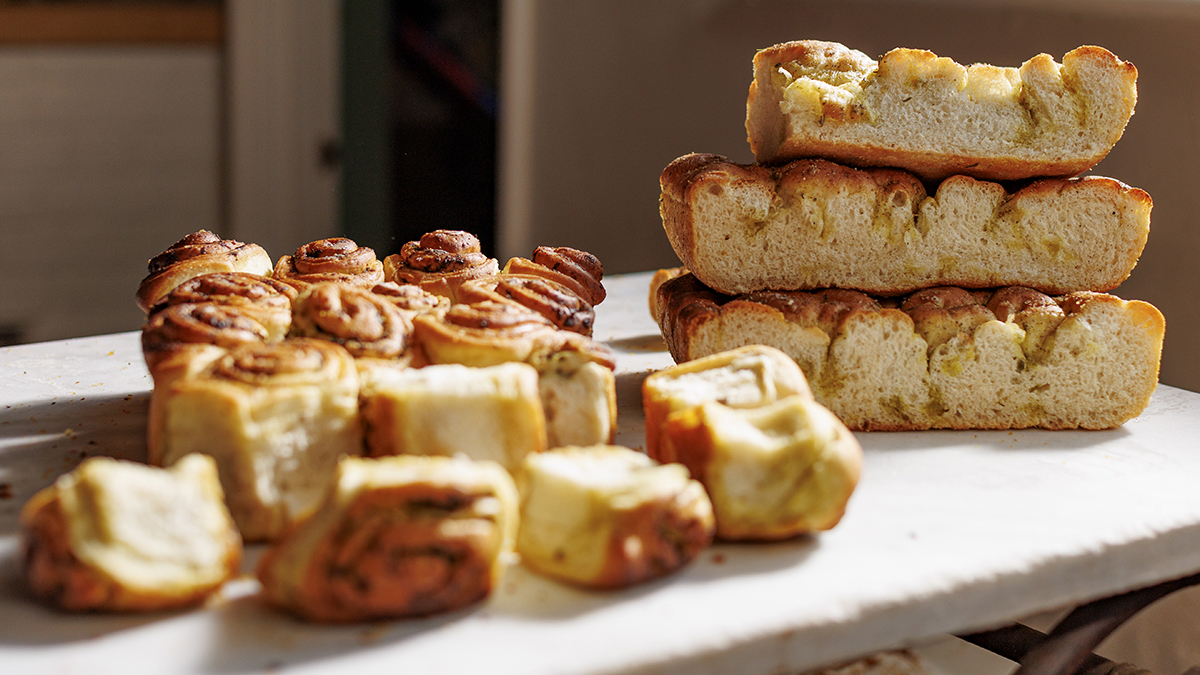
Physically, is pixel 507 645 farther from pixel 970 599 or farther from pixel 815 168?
pixel 815 168

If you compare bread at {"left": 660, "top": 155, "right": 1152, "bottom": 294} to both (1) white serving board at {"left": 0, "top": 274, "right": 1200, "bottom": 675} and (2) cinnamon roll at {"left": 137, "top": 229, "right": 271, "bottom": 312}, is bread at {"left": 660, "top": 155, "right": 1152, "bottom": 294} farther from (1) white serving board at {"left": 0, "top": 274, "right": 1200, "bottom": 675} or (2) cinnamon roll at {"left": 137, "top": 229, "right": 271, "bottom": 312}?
(2) cinnamon roll at {"left": 137, "top": 229, "right": 271, "bottom": 312}

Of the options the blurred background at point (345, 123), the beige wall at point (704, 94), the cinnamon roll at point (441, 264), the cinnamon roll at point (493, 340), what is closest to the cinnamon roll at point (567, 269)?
the cinnamon roll at point (441, 264)

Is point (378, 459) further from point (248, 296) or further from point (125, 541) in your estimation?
point (248, 296)

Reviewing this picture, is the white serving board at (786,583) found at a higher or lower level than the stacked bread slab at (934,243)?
lower

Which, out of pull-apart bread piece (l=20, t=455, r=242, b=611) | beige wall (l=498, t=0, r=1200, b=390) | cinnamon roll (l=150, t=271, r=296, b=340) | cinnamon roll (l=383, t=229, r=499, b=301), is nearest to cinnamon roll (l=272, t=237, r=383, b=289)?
cinnamon roll (l=383, t=229, r=499, b=301)

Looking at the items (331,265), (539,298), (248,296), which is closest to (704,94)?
(331,265)

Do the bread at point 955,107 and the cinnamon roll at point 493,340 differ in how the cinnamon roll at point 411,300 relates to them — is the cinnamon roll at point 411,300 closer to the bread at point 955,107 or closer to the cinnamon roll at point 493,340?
the cinnamon roll at point 493,340

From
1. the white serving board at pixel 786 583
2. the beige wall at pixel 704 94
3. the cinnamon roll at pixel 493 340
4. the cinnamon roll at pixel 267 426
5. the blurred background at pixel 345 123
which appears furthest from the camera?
the blurred background at pixel 345 123
